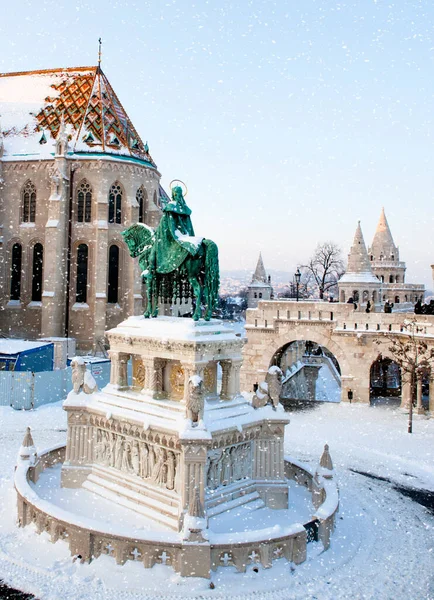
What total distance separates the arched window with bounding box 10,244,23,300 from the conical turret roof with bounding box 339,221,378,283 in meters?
18.0

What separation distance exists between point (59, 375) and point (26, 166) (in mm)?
14551

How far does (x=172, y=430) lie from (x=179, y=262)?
3.09 meters

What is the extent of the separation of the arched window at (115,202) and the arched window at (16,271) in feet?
18.3

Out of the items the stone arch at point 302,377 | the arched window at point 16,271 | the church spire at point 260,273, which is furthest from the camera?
the church spire at point 260,273

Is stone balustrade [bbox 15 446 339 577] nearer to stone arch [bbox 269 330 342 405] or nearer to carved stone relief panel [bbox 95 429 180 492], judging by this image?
carved stone relief panel [bbox 95 429 180 492]

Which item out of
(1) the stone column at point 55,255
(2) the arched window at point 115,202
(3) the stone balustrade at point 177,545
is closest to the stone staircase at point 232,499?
→ (3) the stone balustrade at point 177,545

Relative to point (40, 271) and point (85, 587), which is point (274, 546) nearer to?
point (85, 587)

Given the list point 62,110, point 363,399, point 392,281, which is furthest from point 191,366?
point 392,281

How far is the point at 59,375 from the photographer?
20.1 meters

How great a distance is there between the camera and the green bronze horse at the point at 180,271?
9.70 meters

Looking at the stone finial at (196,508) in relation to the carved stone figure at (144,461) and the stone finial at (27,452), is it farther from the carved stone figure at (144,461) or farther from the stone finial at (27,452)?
the stone finial at (27,452)

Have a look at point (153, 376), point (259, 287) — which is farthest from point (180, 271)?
point (259, 287)

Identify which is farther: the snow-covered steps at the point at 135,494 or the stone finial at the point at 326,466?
the stone finial at the point at 326,466

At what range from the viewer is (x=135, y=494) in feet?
30.2
